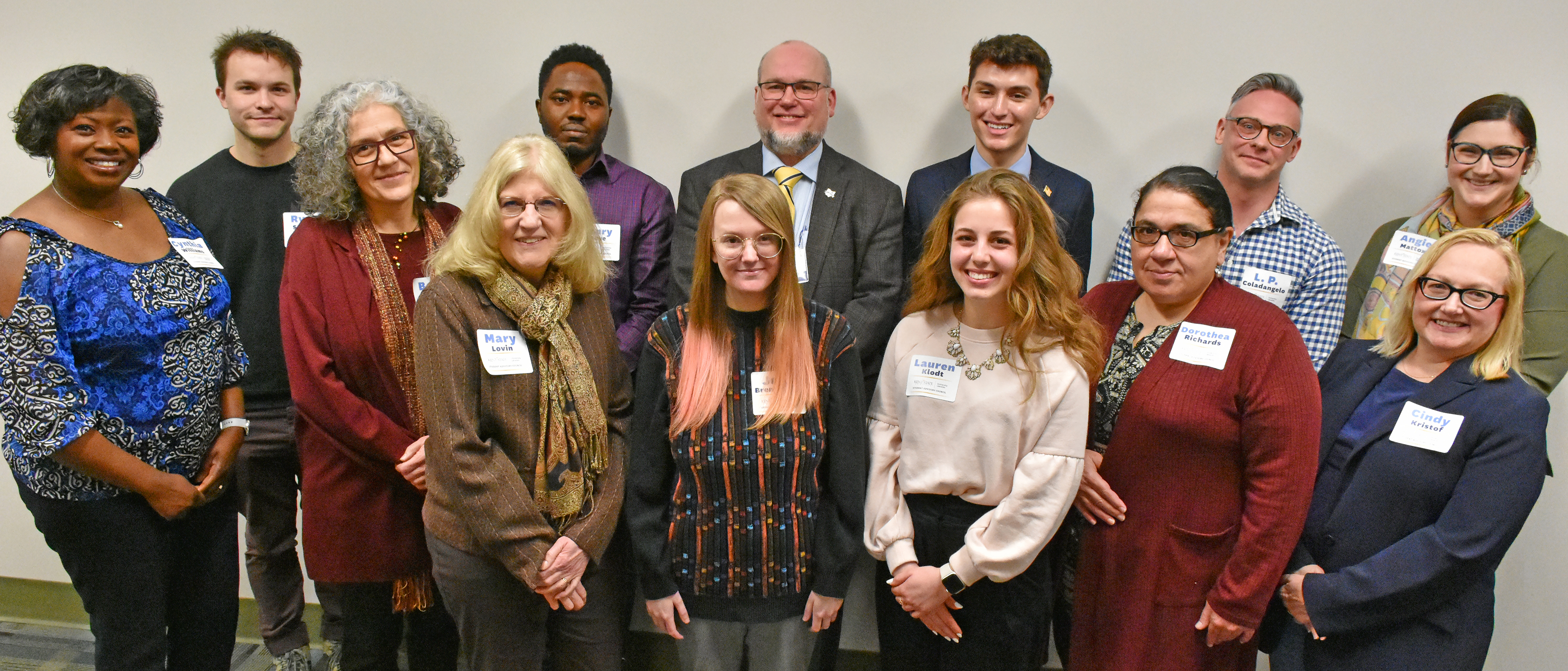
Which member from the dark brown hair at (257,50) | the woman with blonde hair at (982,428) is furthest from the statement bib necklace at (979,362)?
the dark brown hair at (257,50)

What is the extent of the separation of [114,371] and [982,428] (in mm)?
2146

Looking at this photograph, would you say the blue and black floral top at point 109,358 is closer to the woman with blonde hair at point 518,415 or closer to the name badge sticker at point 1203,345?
the woman with blonde hair at point 518,415

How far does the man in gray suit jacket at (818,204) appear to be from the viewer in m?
2.55

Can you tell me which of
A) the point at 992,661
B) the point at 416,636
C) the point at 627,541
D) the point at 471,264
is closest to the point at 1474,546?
the point at 992,661

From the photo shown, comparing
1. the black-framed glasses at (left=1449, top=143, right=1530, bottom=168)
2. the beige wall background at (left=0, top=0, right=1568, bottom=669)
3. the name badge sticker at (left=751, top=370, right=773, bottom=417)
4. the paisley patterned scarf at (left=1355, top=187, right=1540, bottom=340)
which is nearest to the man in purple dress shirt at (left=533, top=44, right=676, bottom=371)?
the beige wall background at (left=0, top=0, right=1568, bottom=669)

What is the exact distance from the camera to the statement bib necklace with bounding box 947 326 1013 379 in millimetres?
1896

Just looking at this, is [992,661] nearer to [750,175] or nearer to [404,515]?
[750,175]

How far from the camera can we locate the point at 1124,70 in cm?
299

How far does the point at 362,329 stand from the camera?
2.14 m

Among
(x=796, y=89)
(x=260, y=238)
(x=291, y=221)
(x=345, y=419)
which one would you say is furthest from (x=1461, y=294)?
(x=260, y=238)

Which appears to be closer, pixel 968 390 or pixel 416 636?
pixel 968 390

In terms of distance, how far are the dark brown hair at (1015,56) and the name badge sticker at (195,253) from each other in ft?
7.74

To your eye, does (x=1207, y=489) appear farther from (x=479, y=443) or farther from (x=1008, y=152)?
(x=479, y=443)

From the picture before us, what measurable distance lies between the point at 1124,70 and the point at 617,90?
6.37 feet
